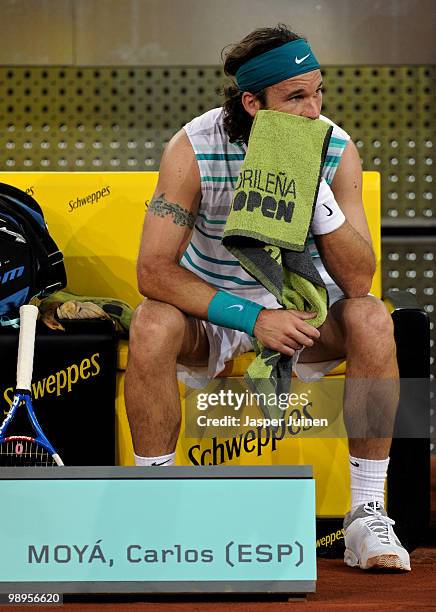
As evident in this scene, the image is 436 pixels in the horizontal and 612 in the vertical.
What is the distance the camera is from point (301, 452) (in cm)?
220

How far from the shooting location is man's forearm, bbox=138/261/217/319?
197 centimetres

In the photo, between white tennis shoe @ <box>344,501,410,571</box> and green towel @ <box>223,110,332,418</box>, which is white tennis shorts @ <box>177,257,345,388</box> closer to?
green towel @ <box>223,110,332,418</box>

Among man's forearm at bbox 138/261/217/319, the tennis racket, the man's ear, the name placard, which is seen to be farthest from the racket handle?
the man's ear

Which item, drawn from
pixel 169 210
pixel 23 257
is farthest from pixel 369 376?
pixel 23 257

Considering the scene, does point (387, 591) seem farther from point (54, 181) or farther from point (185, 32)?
point (185, 32)

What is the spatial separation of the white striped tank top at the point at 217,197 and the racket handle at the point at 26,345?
384 mm

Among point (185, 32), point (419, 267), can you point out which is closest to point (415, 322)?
point (419, 267)

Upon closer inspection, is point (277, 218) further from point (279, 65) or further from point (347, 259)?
point (279, 65)

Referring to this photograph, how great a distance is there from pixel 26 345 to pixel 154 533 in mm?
724

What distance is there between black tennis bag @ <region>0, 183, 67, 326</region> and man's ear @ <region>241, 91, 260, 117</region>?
60 cm

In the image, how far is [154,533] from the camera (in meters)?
1.41

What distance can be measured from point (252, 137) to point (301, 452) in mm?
734

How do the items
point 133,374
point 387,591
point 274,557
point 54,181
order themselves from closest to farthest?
point 274,557, point 387,591, point 133,374, point 54,181

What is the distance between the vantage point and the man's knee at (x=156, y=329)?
191cm
